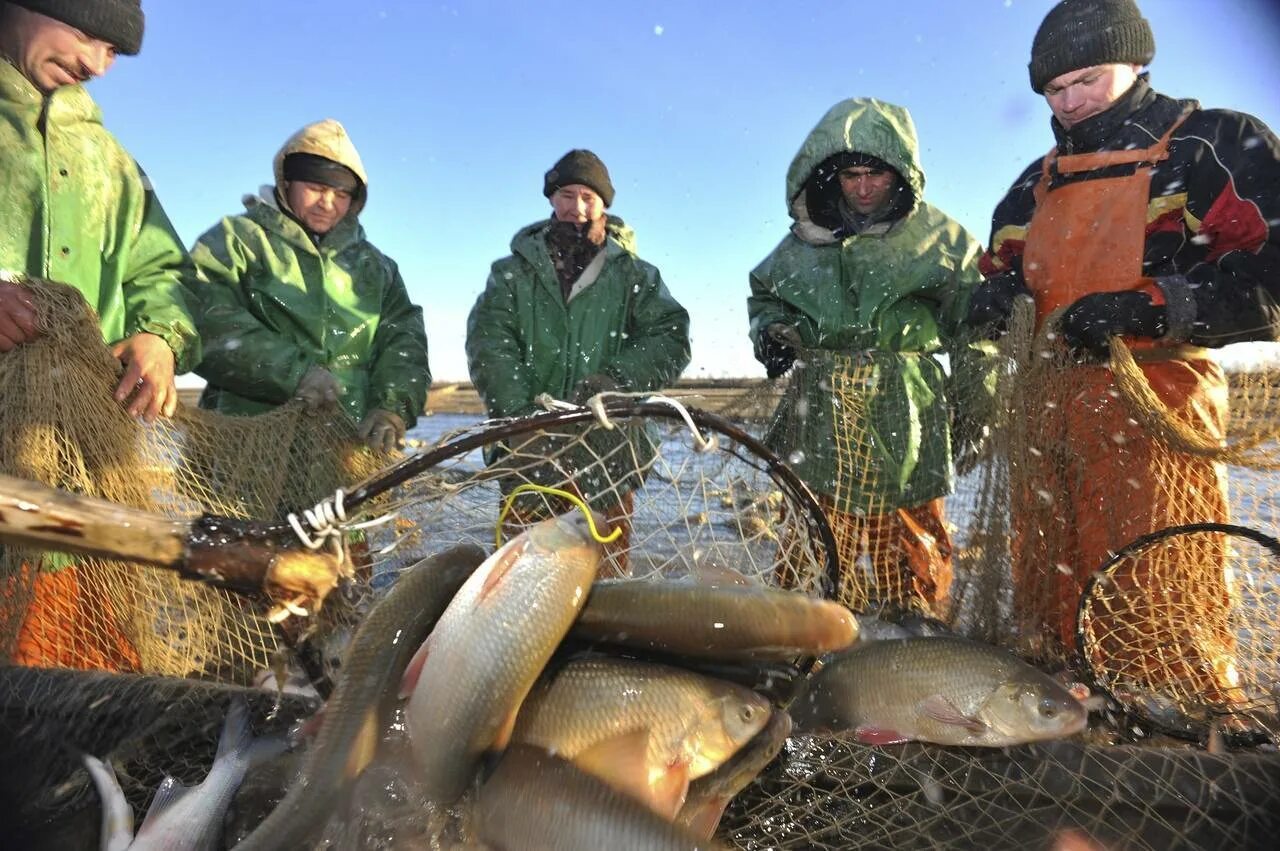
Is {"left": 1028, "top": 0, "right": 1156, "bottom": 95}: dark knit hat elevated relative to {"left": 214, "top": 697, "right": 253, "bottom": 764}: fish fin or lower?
elevated

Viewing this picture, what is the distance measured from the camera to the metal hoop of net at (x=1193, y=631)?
315cm

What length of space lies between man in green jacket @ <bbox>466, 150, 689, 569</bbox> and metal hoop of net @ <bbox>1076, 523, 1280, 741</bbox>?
310 centimetres

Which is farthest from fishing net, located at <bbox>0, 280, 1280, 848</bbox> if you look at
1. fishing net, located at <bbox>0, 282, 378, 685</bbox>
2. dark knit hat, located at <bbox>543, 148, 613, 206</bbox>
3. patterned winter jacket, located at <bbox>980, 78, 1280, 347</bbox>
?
dark knit hat, located at <bbox>543, 148, 613, 206</bbox>

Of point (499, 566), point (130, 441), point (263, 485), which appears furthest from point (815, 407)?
point (130, 441)

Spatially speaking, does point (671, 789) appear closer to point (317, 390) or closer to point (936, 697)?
point (936, 697)

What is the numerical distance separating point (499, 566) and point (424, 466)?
39 centimetres

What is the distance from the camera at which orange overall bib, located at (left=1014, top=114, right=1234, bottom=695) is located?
3.29m

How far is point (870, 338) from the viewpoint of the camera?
189 inches

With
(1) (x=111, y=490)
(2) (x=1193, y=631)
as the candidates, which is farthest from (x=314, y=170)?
(2) (x=1193, y=631)

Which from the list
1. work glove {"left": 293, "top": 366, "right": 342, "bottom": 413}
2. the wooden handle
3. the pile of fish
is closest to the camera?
the wooden handle

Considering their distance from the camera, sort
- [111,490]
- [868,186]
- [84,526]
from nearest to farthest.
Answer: [84,526], [111,490], [868,186]

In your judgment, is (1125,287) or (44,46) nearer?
(44,46)

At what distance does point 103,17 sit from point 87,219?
39.4 inches

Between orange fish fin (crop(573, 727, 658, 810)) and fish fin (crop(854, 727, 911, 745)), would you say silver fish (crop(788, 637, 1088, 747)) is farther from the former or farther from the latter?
orange fish fin (crop(573, 727, 658, 810))
